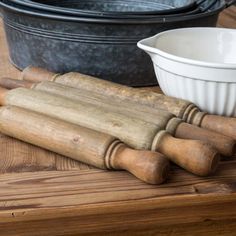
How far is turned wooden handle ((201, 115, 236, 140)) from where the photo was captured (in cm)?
56

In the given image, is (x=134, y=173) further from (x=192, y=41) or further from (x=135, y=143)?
(x=192, y=41)

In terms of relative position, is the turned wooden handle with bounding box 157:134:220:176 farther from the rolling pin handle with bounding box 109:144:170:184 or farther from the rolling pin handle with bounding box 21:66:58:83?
the rolling pin handle with bounding box 21:66:58:83

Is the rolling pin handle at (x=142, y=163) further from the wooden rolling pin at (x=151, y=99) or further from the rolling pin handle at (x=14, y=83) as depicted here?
the rolling pin handle at (x=14, y=83)

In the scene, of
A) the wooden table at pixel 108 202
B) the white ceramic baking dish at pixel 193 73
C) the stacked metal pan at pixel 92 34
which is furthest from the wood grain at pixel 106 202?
the stacked metal pan at pixel 92 34

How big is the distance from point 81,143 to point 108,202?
3.0 inches

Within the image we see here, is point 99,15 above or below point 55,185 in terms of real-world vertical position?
above

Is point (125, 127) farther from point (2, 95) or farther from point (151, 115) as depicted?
point (2, 95)

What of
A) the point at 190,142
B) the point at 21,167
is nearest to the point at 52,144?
the point at 21,167

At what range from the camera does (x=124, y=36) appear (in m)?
0.70

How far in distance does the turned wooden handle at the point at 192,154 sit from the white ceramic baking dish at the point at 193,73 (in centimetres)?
10

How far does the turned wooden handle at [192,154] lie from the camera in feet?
1.61

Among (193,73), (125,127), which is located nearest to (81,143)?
(125,127)

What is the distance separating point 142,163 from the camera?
19.3 inches

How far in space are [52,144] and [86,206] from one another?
10cm
